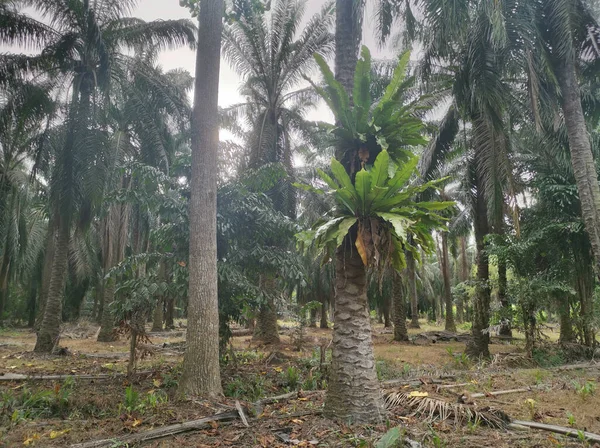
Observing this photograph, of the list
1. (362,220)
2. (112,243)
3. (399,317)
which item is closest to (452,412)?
(362,220)

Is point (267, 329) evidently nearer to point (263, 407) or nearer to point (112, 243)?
point (112, 243)

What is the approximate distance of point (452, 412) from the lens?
15.3ft

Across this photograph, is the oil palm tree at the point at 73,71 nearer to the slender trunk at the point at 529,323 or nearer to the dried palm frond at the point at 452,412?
the dried palm frond at the point at 452,412

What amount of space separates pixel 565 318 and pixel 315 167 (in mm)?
9359

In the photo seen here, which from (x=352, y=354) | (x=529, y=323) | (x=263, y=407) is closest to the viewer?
(x=352, y=354)

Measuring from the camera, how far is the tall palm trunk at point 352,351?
14.6 feet

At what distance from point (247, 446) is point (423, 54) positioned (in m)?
11.3

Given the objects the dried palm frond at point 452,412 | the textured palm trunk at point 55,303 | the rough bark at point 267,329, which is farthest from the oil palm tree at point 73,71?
the dried palm frond at point 452,412

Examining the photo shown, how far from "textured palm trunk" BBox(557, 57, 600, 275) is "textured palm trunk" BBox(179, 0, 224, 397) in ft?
26.6

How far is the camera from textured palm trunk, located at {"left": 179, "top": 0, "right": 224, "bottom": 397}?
19.2 ft

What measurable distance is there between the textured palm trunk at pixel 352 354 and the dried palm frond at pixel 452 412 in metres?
0.60

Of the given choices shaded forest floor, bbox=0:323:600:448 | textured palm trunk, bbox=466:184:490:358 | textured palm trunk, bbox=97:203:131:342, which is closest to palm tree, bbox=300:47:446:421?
shaded forest floor, bbox=0:323:600:448

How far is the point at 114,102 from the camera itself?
13805 mm

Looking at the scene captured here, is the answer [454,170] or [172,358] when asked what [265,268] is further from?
[454,170]
